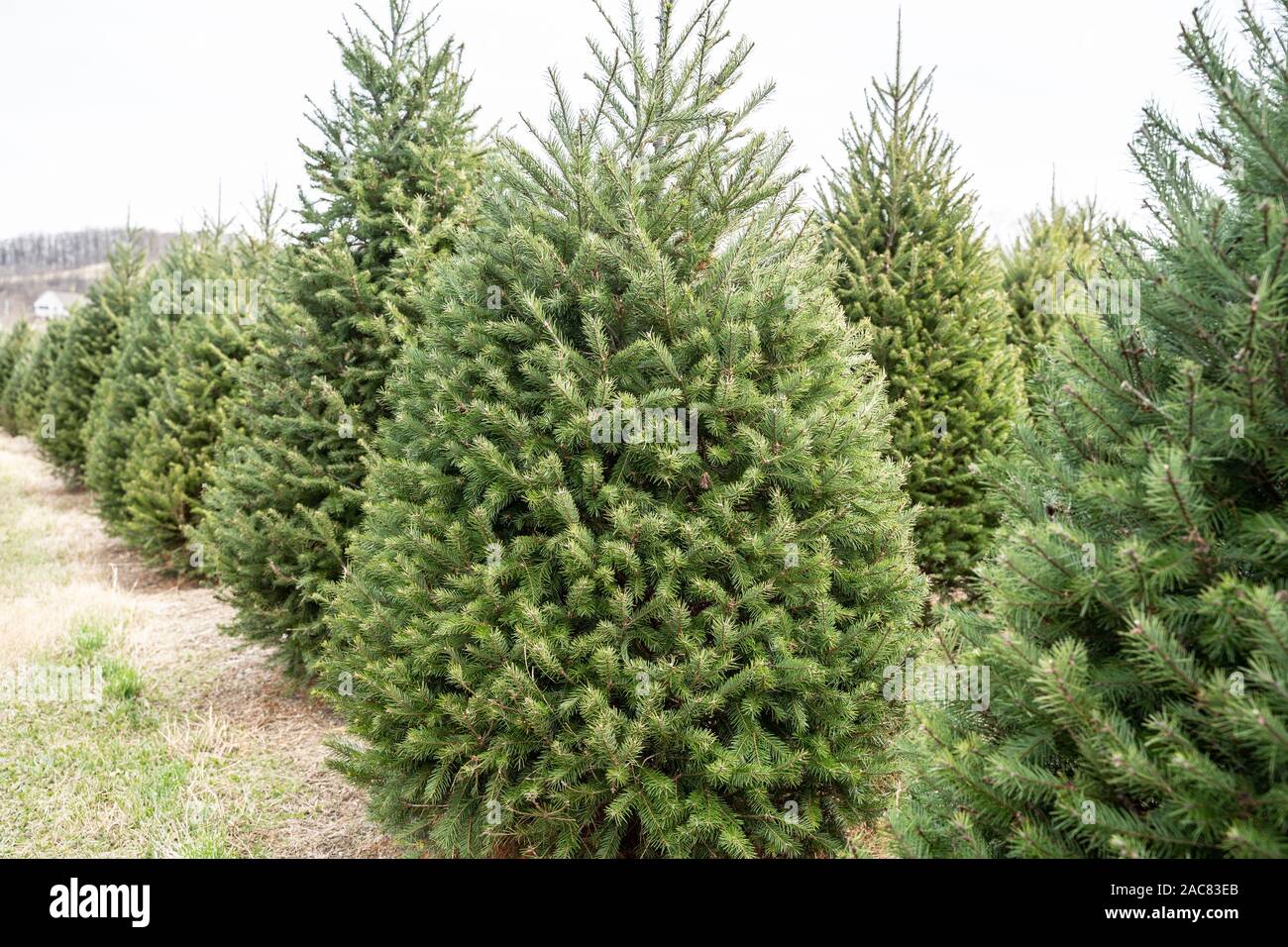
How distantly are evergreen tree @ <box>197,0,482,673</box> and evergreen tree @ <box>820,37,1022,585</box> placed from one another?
3.63 m

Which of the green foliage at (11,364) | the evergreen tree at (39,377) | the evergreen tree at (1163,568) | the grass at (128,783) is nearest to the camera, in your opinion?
the evergreen tree at (1163,568)

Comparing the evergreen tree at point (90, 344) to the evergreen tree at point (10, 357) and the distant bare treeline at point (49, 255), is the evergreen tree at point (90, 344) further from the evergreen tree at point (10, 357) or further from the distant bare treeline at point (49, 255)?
the distant bare treeline at point (49, 255)

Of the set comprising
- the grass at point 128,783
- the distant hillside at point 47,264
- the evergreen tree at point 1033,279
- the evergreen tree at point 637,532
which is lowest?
the grass at point 128,783

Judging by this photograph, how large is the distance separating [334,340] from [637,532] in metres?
3.96

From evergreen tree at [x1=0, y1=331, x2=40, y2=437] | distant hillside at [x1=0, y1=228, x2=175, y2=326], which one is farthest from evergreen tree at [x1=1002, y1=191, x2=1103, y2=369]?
distant hillside at [x1=0, y1=228, x2=175, y2=326]

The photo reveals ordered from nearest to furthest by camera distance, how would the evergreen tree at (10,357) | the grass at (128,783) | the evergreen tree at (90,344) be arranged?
the grass at (128,783) < the evergreen tree at (90,344) < the evergreen tree at (10,357)

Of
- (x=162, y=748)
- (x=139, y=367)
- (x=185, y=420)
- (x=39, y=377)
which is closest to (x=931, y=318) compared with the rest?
(x=162, y=748)

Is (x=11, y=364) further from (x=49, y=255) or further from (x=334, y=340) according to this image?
(x=49, y=255)

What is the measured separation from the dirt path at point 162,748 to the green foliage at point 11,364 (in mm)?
24713

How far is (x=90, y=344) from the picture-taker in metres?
16.2

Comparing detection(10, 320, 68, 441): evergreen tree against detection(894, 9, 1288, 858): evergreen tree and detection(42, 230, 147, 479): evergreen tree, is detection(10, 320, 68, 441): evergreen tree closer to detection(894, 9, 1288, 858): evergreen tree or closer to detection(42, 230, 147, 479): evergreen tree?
detection(42, 230, 147, 479): evergreen tree

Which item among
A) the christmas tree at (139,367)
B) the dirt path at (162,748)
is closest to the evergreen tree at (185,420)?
the christmas tree at (139,367)

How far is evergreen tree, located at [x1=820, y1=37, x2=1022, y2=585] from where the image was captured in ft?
22.2

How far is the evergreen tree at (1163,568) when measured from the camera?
1.75 metres
